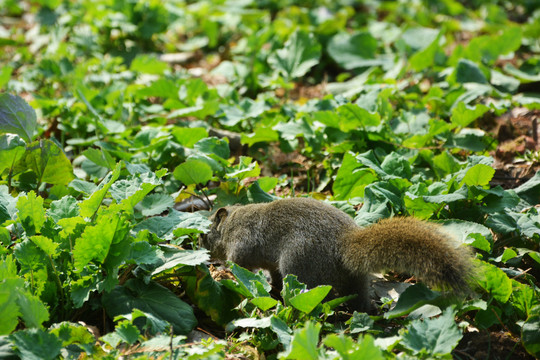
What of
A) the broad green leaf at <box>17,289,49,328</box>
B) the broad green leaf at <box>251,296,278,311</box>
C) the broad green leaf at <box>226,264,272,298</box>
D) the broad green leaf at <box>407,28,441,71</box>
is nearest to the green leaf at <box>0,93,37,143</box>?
the broad green leaf at <box>17,289,49,328</box>

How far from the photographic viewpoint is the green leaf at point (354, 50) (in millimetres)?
6223

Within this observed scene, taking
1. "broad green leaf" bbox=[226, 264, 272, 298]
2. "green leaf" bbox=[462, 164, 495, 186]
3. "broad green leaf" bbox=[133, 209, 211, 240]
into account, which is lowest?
"broad green leaf" bbox=[226, 264, 272, 298]

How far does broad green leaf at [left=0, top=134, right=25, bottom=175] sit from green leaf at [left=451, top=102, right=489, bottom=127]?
9.69 feet

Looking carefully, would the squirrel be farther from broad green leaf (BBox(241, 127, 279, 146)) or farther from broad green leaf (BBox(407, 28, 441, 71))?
broad green leaf (BBox(407, 28, 441, 71))

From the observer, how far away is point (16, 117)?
3.81 m

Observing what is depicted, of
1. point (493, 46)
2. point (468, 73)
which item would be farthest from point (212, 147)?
point (493, 46)

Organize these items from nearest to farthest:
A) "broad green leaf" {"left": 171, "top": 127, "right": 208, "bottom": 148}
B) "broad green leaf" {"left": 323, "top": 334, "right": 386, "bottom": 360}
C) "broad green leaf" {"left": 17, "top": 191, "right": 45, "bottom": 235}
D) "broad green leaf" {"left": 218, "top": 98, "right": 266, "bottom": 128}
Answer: "broad green leaf" {"left": 323, "top": 334, "right": 386, "bottom": 360}, "broad green leaf" {"left": 17, "top": 191, "right": 45, "bottom": 235}, "broad green leaf" {"left": 171, "top": 127, "right": 208, "bottom": 148}, "broad green leaf" {"left": 218, "top": 98, "right": 266, "bottom": 128}

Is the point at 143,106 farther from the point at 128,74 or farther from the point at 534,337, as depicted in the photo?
the point at 534,337

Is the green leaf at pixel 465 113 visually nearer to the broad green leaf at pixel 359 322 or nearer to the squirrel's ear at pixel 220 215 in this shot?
the squirrel's ear at pixel 220 215

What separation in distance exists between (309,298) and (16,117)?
233cm

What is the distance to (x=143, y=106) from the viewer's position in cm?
539

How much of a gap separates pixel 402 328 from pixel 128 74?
446cm

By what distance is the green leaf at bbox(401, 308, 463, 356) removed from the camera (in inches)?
94.1

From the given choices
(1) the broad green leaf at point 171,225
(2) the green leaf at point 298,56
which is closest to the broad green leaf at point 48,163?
(1) the broad green leaf at point 171,225
